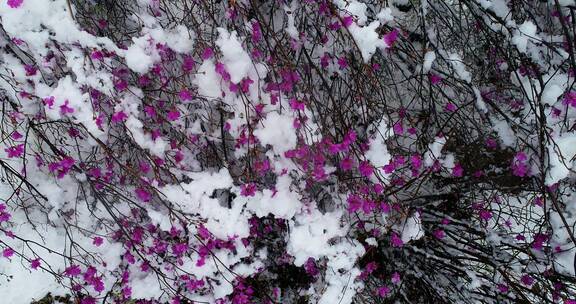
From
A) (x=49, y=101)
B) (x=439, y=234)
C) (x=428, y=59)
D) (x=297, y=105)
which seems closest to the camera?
(x=49, y=101)

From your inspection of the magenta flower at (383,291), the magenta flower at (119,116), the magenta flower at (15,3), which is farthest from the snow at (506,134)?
the magenta flower at (15,3)

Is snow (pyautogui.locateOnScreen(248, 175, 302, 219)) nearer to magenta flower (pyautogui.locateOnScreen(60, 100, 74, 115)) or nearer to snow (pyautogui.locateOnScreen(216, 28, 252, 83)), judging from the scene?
snow (pyautogui.locateOnScreen(216, 28, 252, 83))

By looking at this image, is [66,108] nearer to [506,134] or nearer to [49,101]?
[49,101]

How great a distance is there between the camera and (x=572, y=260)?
2.38 meters

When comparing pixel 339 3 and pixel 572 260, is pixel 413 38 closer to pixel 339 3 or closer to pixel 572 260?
pixel 339 3

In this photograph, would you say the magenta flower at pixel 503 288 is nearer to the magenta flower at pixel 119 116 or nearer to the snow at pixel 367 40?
the snow at pixel 367 40

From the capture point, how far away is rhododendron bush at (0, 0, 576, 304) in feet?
6.38

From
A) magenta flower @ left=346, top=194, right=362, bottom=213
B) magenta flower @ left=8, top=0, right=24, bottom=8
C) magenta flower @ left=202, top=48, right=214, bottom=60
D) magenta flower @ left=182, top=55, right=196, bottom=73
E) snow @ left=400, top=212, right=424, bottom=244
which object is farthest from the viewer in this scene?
snow @ left=400, top=212, right=424, bottom=244

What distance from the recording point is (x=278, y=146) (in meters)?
2.08

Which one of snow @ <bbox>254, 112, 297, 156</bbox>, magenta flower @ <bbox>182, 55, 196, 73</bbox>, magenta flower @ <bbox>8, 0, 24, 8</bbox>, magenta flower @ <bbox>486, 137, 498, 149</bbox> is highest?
magenta flower @ <bbox>486, 137, 498, 149</bbox>

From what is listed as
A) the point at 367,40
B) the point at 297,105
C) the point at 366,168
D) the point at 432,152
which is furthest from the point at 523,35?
the point at 297,105

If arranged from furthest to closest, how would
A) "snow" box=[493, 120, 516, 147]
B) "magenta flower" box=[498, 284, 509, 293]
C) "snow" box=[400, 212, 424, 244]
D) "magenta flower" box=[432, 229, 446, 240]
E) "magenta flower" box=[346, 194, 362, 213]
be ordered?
"magenta flower" box=[432, 229, 446, 240] < "magenta flower" box=[498, 284, 509, 293] < "snow" box=[400, 212, 424, 244] < "snow" box=[493, 120, 516, 147] < "magenta flower" box=[346, 194, 362, 213]

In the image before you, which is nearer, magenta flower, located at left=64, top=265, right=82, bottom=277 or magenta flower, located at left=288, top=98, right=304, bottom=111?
magenta flower, located at left=288, top=98, right=304, bottom=111

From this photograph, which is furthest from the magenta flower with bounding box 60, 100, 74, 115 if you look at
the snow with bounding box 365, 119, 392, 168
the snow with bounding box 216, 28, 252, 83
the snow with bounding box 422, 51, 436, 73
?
the snow with bounding box 422, 51, 436, 73
